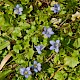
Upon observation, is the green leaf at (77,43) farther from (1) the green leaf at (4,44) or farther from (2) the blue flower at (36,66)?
(1) the green leaf at (4,44)

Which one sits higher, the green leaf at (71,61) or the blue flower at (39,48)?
the blue flower at (39,48)

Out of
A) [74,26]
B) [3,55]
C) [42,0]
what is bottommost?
[3,55]

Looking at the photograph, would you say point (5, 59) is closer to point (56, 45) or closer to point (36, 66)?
point (36, 66)

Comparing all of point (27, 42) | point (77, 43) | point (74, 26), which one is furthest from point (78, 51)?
point (27, 42)

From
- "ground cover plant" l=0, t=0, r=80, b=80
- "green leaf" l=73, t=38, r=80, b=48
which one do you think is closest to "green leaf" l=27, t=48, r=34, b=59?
"ground cover plant" l=0, t=0, r=80, b=80

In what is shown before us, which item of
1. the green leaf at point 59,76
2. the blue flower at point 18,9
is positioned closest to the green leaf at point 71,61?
the green leaf at point 59,76

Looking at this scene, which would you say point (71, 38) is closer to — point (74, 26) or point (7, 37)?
point (74, 26)

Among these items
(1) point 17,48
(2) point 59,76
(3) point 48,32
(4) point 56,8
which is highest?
(4) point 56,8

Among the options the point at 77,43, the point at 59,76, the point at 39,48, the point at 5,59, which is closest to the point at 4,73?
the point at 5,59
